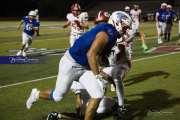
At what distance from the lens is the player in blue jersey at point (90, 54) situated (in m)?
7.70

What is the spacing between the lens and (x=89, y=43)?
26.1 feet

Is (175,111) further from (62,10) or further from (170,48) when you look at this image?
(62,10)

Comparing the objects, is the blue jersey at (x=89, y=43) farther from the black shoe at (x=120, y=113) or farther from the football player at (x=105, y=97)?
the black shoe at (x=120, y=113)

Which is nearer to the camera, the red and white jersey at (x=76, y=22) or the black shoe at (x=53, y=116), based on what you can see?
the black shoe at (x=53, y=116)

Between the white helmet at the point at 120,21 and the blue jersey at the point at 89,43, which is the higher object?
the white helmet at the point at 120,21

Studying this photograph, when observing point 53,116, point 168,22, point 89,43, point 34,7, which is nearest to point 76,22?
point 53,116

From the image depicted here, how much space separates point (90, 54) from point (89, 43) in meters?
0.36

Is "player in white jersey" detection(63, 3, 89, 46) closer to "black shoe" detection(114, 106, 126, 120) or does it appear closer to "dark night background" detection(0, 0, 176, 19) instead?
"black shoe" detection(114, 106, 126, 120)

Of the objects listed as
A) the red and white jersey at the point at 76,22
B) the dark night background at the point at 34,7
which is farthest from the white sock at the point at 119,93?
the dark night background at the point at 34,7

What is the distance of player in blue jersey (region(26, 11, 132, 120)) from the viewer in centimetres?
770

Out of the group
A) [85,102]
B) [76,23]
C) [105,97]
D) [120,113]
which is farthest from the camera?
[76,23]

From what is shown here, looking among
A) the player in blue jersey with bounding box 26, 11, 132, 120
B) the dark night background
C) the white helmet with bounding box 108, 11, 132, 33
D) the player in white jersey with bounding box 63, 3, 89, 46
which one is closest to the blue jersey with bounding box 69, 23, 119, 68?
the player in blue jersey with bounding box 26, 11, 132, 120

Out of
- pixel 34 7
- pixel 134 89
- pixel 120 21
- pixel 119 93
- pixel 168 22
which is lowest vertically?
pixel 34 7

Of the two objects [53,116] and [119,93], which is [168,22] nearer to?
[119,93]
